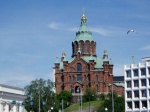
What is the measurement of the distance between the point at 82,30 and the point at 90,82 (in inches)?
877

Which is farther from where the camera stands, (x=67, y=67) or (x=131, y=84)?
(x=67, y=67)

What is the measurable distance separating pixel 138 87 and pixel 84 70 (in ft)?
179

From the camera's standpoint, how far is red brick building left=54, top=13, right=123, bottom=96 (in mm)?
165250

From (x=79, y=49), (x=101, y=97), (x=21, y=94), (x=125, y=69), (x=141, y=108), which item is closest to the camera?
(x=141, y=108)

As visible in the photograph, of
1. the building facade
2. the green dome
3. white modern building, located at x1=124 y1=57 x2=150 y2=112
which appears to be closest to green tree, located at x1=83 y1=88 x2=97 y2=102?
the building facade

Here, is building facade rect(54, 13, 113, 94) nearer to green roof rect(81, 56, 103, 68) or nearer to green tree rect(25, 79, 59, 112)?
green roof rect(81, 56, 103, 68)

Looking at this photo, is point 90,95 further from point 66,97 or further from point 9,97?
point 9,97

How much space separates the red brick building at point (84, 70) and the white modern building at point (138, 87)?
1835 inches

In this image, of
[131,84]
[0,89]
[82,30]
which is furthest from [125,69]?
[82,30]

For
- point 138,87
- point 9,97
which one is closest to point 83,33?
point 9,97

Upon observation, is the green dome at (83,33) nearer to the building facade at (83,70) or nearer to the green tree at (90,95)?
the building facade at (83,70)

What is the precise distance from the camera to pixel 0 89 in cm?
12650

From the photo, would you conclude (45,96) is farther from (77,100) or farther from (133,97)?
(77,100)

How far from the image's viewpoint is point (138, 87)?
374 feet
